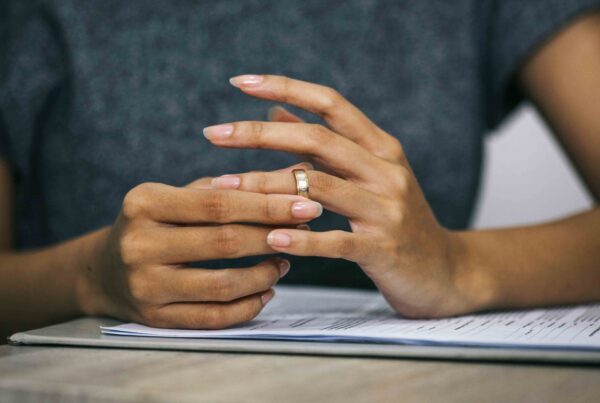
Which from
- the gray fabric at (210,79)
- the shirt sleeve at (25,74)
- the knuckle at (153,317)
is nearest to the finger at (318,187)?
the knuckle at (153,317)

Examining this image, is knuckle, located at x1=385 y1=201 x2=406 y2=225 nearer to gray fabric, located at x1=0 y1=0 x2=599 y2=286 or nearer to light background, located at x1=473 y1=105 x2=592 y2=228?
gray fabric, located at x1=0 y1=0 x2=599 y2=286

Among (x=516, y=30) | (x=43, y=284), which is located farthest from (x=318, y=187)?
(x=516, y=30)

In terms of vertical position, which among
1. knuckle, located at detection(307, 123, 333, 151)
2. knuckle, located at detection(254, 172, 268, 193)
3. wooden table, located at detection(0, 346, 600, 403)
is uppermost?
knuckle, located at detection(307, 123, 333, 151)

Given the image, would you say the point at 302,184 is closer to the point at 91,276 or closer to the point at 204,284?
the point at 204,284

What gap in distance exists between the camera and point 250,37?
3.12ft

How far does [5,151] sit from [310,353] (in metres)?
0.62

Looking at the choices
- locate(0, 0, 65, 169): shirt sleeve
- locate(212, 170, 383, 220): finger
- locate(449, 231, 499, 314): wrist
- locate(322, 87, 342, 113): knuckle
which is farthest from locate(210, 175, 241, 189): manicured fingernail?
locate(0, 0, 65, 169): shirt sleeve

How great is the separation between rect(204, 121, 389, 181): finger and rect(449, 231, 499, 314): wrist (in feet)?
0.46

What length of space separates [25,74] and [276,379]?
654 mm

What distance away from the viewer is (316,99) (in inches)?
24.1

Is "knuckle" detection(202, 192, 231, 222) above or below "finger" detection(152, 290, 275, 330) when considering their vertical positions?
above

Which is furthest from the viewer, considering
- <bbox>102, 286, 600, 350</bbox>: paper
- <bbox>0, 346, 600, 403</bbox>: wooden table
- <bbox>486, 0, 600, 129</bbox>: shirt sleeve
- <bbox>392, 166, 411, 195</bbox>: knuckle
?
<bbox>486, 0, 600, 129</bbox>: shirt sleeve

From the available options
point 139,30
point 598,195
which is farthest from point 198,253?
point 598,195

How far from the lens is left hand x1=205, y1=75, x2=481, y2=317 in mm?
569
